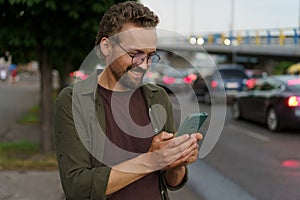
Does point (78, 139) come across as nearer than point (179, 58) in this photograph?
Yes

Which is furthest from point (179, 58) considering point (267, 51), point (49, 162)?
point (267, 51)

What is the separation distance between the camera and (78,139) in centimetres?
172

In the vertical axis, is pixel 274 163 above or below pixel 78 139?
below

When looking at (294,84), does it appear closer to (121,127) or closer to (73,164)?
(121,127)

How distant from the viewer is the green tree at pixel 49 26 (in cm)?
661

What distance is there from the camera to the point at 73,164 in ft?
5.60

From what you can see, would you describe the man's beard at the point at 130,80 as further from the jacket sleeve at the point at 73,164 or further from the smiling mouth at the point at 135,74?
the jacket sleeve at the point at 73,164

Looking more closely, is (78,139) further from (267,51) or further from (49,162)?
(267,51)

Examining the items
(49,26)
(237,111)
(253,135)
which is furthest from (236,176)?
(237,111)

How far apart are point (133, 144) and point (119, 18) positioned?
494mm

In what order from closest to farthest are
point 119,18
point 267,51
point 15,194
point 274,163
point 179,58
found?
point 119,18 → point 179,58 → point 15,194 → point 274,163 → point 267,51

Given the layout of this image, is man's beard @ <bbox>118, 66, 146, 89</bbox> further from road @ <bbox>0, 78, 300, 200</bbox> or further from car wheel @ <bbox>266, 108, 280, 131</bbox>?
car wheel @ <bbox>266, 108, 280, 131</bbox>

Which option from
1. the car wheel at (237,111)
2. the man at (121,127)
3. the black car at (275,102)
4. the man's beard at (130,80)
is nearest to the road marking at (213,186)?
the man at (121,127)

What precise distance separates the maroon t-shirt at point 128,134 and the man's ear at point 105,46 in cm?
14
